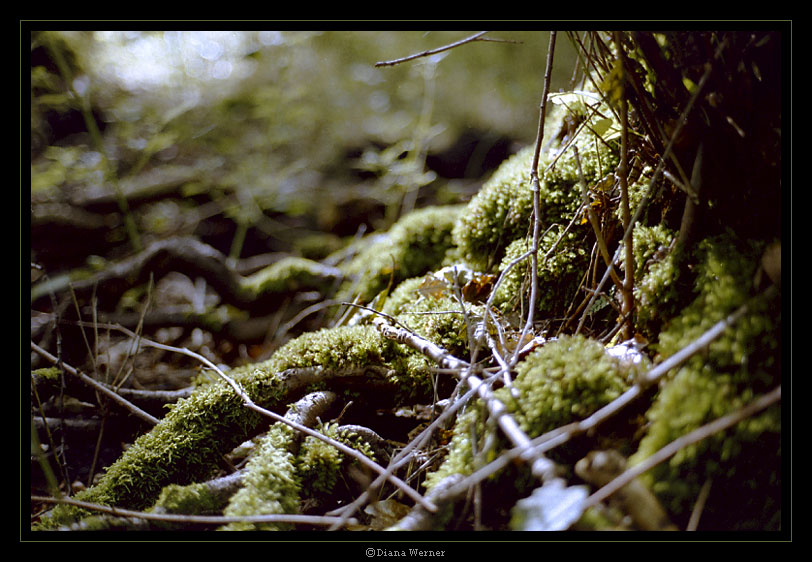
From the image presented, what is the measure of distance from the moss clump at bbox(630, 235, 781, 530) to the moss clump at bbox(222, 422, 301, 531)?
2.90ft

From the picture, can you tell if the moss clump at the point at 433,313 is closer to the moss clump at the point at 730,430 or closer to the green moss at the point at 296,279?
Answer: the moss clump at the point at 730,430

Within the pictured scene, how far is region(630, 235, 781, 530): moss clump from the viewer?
939 millimetres

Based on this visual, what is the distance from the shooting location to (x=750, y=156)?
1.17m

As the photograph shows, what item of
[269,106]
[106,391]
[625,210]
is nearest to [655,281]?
[625,210]

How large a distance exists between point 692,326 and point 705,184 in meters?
0.41

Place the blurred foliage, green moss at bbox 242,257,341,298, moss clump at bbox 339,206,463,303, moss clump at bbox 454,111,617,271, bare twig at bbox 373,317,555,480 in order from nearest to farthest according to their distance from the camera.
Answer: bare twig at bbox 373,317,555,480, moss clump at bbox 454,111,617,271, moss clump at bbox 339,206,463,303, green moss at bbox 242,257,341,298, the blurred foliage

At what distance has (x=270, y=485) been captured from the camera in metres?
1.25

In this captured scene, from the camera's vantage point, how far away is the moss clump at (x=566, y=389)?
112 cm

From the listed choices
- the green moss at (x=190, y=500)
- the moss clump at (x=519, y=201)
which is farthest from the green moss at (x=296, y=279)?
the green moss at (x=190, y=500)

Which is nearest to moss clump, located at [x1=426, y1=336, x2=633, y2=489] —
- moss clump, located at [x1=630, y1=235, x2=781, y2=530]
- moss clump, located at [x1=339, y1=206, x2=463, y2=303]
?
moss clump, located at [x1=630, y1=235, x2=781, y2=530]

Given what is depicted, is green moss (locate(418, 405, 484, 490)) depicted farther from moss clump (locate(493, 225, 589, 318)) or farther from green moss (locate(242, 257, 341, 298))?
green moss (locate(242, 257, 341, 298))

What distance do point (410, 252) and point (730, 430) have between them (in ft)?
5.93

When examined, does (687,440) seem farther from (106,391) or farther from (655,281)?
(106,391)
